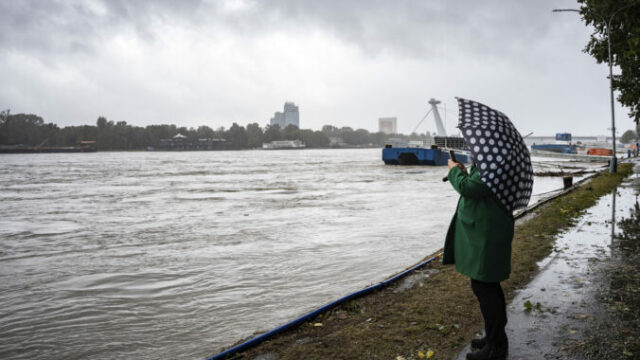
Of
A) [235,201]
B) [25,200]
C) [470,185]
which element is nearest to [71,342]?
[470,185]

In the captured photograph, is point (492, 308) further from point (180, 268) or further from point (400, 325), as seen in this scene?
point (180, 268)

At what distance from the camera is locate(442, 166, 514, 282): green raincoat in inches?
134

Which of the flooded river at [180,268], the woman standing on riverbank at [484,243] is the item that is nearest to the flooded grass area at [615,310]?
the woman standing on riverbank at [484,243]

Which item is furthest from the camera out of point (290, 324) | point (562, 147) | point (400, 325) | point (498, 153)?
point (562, 147)

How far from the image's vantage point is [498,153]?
334 centimetres

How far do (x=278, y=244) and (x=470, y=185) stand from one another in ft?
25.2

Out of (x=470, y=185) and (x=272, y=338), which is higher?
(x=470, y=185)

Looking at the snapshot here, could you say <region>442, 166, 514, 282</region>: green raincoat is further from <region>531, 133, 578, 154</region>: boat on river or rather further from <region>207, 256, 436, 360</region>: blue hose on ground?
<region>531, 133, 578, 154</region>: boat on river

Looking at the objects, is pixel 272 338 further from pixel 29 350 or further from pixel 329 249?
pixel 329 249

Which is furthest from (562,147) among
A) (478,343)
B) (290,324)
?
(290,324)

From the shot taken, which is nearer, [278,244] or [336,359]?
[336,359]

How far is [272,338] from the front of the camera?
452 cm

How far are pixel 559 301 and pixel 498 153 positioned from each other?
2.73 metres

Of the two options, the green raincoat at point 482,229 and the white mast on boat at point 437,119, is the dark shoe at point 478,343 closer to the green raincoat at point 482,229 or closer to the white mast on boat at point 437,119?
the green raincoat at point 482,229
